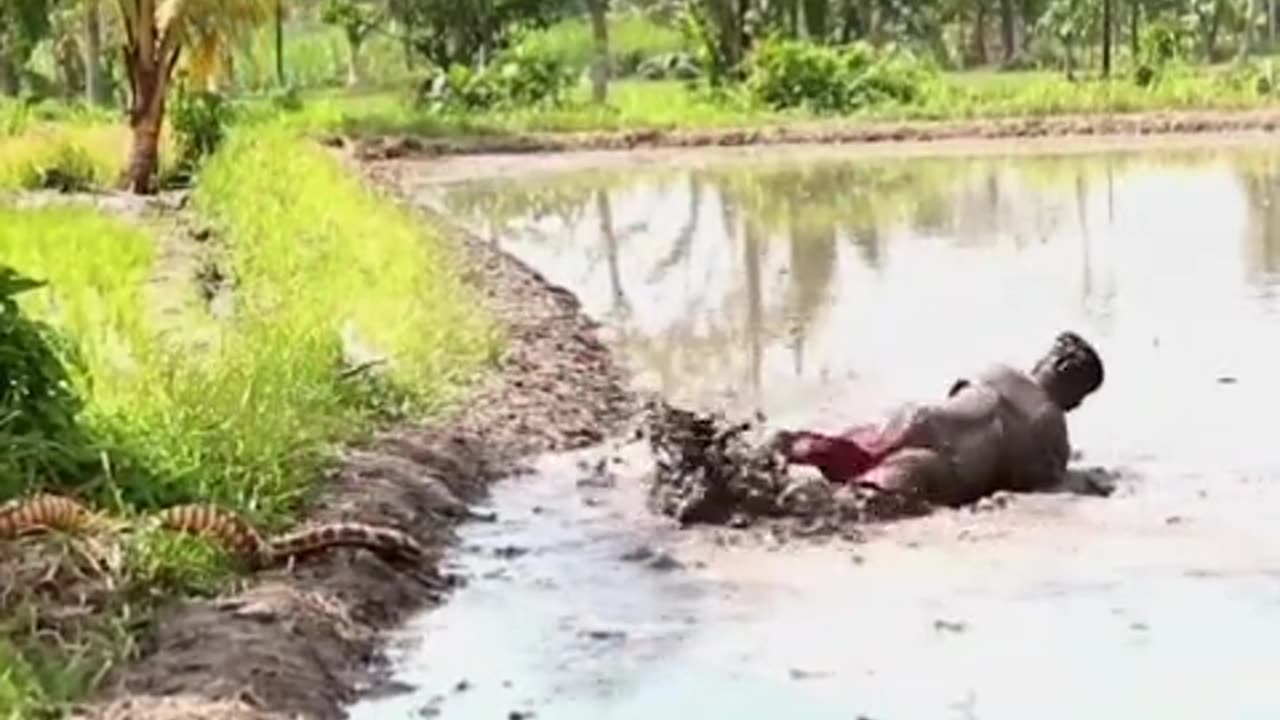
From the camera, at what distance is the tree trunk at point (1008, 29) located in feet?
136

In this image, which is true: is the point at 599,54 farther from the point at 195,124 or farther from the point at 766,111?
the point at 195,124

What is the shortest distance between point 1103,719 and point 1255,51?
39374 mm

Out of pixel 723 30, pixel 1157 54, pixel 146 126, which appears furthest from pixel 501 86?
pixel 146 126

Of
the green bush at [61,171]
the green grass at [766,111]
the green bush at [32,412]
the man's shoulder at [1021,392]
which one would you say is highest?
the green bush at [32,412]

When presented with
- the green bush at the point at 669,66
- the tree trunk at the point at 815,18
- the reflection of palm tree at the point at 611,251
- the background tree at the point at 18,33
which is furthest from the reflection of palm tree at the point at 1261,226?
the green bush at the point at 669,66

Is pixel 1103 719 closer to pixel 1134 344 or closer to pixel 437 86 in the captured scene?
pixel 1134 344

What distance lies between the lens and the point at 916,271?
14031mm

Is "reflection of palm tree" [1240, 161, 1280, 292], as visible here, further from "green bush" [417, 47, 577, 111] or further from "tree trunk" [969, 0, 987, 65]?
"tree trunk" [969, 0, 987, 65]

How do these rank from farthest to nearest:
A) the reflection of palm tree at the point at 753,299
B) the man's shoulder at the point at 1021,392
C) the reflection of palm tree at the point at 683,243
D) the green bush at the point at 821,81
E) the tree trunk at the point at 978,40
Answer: the tree trunk at the point at 978,40, the green bush at the point at 821,81, the reflection of palm tree at the point at 683,243, the reflection of palm tree at the point at 753,299, the man's shoulder at the point at 1021,392

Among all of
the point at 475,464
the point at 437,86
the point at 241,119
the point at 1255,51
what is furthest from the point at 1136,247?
the point at 1255,51

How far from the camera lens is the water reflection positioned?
10.0m

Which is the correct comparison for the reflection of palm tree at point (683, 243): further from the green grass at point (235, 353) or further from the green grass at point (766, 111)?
the green grass at point (766, 111)

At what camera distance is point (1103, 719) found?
197 inches

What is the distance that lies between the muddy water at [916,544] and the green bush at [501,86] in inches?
584
